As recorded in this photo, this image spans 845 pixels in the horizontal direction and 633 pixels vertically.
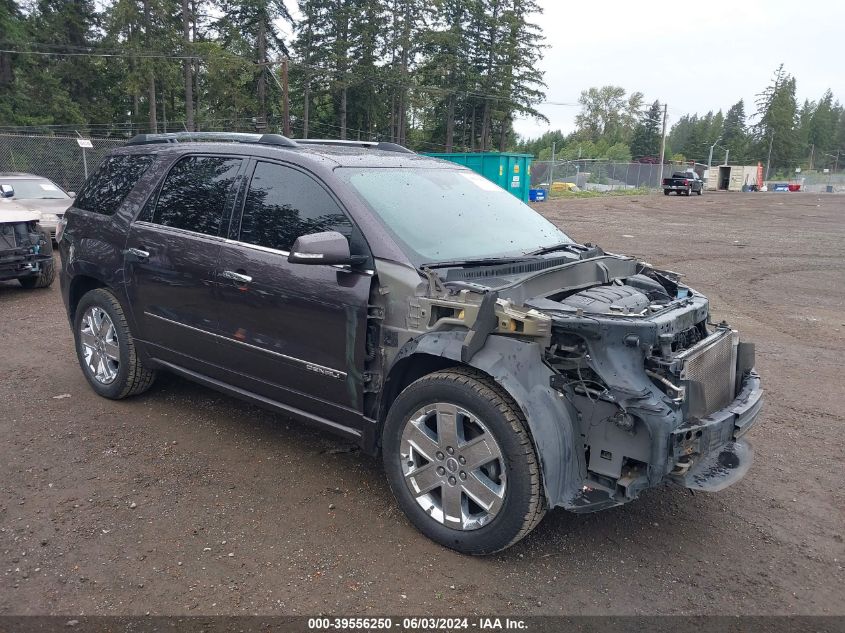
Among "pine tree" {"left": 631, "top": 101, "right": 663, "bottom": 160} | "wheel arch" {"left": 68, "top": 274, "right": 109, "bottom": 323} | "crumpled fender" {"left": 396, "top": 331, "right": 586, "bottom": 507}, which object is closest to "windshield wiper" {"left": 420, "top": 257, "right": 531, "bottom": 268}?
"crumpled fender" {"left": 396, "top": 331, "right": 586, "bottom": 507}

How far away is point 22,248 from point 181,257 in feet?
19.5

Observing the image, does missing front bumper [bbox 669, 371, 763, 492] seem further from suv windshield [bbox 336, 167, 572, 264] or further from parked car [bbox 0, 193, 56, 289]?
parked car [bbox 0, 193, 56, 289]

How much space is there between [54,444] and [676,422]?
379 centimetres

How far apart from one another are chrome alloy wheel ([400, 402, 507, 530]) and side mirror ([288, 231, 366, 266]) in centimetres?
85

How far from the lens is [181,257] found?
4.19m

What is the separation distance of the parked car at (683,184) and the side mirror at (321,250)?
44.0 metres

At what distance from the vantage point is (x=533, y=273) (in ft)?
11.3

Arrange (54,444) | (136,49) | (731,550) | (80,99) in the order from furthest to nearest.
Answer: (80,99) → (136,49) → (54,444) → (731,550)

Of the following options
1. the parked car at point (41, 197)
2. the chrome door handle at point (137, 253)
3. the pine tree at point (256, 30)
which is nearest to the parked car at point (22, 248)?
the parked car at point (41, 197)

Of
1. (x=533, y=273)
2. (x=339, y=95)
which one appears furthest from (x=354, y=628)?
(x=339, y=95)

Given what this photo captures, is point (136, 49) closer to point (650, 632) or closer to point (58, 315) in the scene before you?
point (58, 315)

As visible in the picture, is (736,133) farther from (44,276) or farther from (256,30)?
(44,276)

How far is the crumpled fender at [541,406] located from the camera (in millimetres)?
2854

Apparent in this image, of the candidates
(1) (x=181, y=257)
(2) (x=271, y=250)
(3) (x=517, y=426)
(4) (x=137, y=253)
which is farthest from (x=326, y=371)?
(4) (x=137, y=253)
